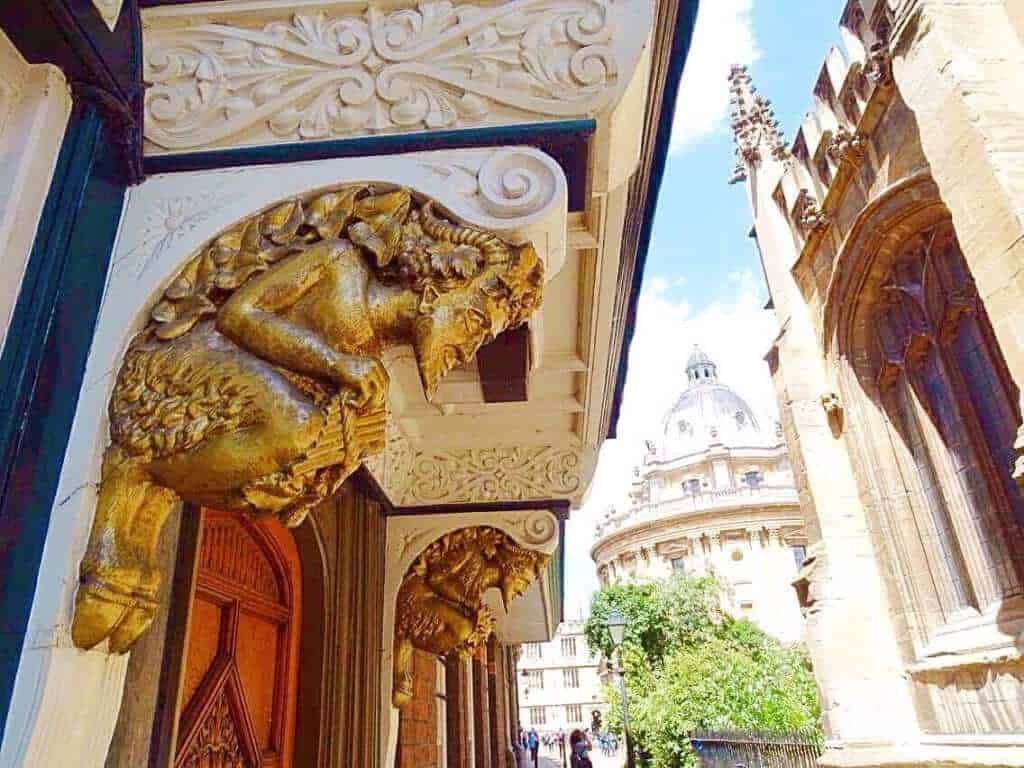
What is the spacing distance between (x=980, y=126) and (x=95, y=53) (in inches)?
245

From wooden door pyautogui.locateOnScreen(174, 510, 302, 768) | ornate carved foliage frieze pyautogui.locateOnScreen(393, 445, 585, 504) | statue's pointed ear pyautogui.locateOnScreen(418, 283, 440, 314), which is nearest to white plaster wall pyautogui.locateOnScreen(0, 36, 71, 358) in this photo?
statue's pointed ear pyautogui.locateOnScreen(418, 283, 440, 314)

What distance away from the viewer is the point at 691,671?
20.8m

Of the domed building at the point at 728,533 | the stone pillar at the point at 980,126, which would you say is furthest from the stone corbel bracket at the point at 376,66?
the domed building at the point at 728,533

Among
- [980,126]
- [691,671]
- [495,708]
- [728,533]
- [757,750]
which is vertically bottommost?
[757,750]

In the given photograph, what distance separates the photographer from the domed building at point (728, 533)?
36281 millimetres

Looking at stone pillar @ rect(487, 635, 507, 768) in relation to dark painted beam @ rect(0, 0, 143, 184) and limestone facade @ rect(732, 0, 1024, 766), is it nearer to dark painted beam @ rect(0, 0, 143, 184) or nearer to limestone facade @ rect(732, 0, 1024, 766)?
limestone facade @ rect(732, 0, 1024, 766)

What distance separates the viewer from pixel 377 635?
3215 millimetres

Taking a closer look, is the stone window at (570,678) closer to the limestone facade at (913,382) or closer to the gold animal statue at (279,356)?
the limestone facade at (913,382)

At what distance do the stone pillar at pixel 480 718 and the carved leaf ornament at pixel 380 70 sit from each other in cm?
709

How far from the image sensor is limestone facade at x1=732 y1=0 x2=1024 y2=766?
561cm

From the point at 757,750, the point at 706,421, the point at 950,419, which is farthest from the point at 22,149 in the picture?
the point at 706,421

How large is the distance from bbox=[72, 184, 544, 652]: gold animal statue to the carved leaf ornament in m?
0.21

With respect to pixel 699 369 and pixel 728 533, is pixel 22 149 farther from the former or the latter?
pixel 699 369

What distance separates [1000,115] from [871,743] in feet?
20.6
